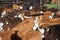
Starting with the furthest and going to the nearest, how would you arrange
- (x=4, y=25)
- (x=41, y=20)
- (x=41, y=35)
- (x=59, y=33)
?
(x=41, y=20), (x=4, y=25), (x=41, y=35), (x=59, y=33)

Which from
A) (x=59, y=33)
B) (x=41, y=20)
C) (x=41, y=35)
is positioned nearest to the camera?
(x=59, y=33)

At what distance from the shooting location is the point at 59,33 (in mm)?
6133

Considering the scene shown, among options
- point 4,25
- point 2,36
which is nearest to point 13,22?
point 4,25

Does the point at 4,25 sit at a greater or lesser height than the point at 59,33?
lesser

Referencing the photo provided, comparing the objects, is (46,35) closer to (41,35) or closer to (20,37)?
(41,35)

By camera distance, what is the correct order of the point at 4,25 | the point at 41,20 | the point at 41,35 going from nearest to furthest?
the point at 41,35 < the point at 4,25 < the point at 41,20

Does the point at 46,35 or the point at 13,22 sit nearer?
the point at 46,35

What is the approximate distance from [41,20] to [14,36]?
2.82m

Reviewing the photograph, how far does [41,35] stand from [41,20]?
116 inches

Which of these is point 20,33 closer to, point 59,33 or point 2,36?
point 2,36

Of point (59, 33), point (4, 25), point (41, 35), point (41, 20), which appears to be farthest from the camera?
point (41, 20)

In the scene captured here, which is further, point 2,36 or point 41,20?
point 41,20

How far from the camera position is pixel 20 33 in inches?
270

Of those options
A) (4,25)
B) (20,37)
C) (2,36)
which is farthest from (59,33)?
(4,25)
